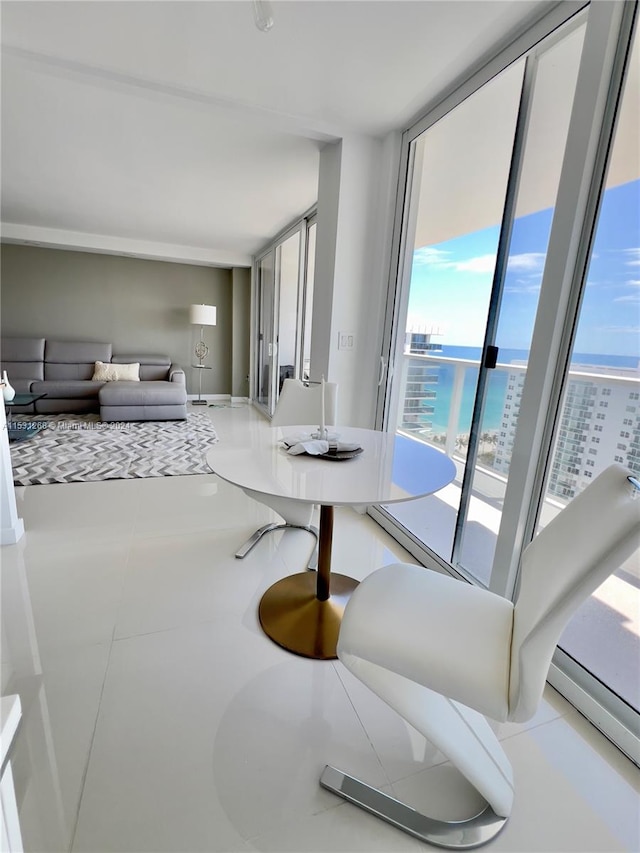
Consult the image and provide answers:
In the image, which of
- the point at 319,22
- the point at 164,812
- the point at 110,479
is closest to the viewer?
the point at 164,812

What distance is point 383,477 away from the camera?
4.31ft

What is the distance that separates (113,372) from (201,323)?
1.43m

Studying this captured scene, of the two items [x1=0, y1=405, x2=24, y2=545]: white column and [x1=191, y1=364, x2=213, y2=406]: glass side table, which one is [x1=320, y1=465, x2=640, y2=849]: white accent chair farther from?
[x1=191, y1=364, x2=213, y2=406]: glass side table

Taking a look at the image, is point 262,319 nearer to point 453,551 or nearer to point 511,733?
point 453,551

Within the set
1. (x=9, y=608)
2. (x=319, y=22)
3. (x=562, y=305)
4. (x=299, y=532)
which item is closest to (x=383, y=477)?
(x=562, y=305)

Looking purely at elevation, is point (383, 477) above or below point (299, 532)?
above

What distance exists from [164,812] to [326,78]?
9.33 feet

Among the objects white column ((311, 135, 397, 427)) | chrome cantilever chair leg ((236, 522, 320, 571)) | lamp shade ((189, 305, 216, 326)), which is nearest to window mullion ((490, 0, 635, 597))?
chrome cantilever chair leg ((236, 522, 320, 571))

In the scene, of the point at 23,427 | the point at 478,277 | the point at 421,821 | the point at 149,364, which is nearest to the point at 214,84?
the point at 478,277

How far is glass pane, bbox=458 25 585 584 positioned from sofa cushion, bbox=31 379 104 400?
5.10 meters

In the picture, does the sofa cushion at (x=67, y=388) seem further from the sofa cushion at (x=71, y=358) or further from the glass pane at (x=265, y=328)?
the glass pane at (x=265, y=328)

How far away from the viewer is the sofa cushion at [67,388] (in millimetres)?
5066

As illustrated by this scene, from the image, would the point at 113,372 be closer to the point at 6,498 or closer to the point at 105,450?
the point at 105,450

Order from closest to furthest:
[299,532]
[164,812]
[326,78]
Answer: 1. [164,812]
2. [326,78]
3. [299,532]
